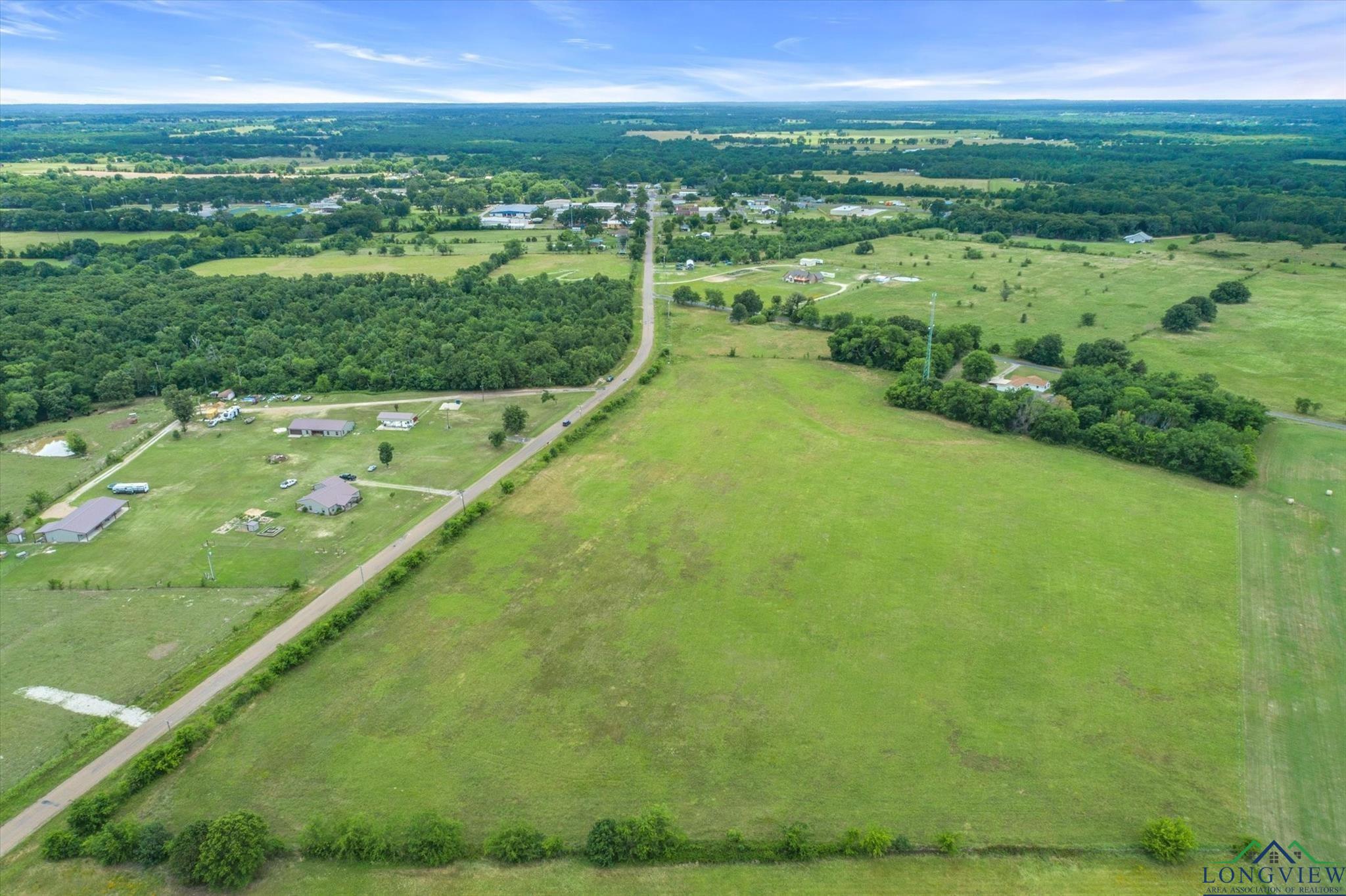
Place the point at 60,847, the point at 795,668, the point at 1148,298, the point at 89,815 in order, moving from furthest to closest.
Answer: the point at 1148,298
the point at 795,668
the point at 89,815
the point at 60,847

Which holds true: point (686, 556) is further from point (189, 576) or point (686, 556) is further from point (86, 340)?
point (86, 340)

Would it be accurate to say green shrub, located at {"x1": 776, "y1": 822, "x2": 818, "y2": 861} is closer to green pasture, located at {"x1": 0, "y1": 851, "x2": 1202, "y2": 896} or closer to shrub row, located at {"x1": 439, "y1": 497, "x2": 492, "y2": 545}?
green pasture, located at {"x1": 0, "y1": 851, "x2": 1202, "y2": 896}

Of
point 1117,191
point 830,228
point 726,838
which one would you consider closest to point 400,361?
point 726,838

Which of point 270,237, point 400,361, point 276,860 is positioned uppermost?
point 270,237

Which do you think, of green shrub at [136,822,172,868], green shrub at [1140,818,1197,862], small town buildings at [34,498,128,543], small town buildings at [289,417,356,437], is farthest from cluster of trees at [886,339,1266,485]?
small town buildings at [34,498,128,543]

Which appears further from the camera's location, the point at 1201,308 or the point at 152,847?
the point at 1201,308

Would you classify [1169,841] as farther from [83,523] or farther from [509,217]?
[509,217]

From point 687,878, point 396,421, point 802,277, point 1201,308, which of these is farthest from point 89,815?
point 1201,308
